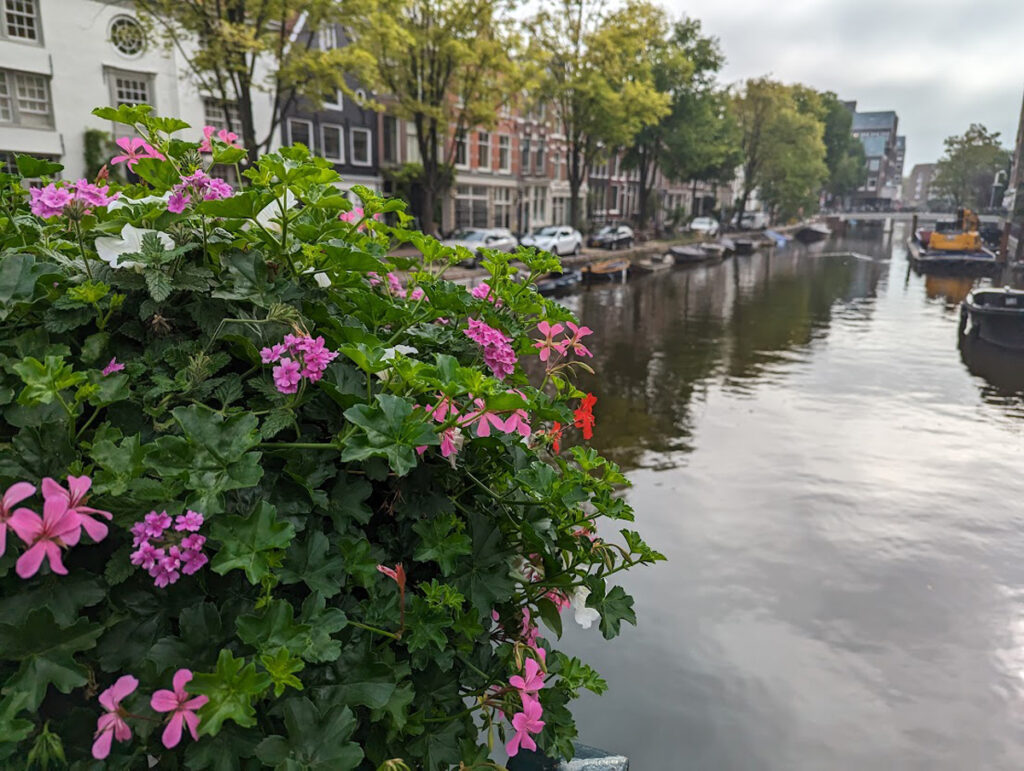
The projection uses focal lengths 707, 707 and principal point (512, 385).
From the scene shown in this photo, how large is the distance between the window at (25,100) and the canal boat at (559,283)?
15.5 meters

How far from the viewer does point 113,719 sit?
1.12 m

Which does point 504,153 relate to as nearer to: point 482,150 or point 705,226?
point 482,150

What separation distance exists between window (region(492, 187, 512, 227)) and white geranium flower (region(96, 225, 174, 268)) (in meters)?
37.5

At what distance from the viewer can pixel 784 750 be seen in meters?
4.59

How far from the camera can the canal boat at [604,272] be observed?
92.3 ft

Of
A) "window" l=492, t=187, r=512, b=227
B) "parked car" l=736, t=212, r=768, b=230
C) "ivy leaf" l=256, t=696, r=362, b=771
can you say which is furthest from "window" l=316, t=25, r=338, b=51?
"parked car" l=736, t=212, r=768, b=230

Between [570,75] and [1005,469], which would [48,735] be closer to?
[1005,469]

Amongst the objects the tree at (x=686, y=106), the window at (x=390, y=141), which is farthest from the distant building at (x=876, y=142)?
the window at (x=390, y=141)

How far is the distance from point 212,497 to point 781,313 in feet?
78.5

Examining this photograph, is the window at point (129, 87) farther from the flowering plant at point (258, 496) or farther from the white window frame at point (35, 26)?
the flowering plant at point (258, 496)

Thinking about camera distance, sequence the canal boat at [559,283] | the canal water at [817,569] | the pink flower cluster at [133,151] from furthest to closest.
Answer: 1. the canal boat at [559,283]
2. the canal water at [817,569]
3. the pink flower cluster at [133,151]

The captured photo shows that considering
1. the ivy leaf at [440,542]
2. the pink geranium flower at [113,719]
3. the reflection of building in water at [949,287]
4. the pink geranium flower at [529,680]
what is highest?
the ivy leaf at [440,542]

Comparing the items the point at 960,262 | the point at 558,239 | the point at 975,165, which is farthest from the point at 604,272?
the point at 975,165

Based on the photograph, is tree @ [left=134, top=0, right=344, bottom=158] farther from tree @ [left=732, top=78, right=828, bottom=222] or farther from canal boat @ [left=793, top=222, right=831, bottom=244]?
canal boat @ [left=793, top=222, right=831, bottom=244]
